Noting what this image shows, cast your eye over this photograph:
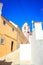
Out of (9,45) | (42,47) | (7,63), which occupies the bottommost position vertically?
(7,63)

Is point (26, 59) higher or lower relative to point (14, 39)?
lower

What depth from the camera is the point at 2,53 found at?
20625mm

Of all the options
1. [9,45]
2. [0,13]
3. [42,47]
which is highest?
[0,13]

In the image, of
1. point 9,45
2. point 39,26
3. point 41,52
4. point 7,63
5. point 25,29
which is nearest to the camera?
point 41,52

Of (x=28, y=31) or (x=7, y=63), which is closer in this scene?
(x=7, y=63)

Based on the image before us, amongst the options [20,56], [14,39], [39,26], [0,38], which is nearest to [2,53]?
[0,38]

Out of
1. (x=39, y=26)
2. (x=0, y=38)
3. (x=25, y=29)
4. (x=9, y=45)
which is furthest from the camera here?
Answer: (x=25, y=29)

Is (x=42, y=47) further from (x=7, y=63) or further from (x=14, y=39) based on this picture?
(x=14, y=39)

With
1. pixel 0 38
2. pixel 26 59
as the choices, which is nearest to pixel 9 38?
pixel 0 38

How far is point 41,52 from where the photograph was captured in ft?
35.6

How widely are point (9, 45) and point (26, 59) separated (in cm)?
620

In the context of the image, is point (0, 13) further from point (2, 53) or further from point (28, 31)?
point (28, 31)

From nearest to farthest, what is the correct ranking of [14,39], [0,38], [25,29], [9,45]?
1. [0,38]
2. [9,45]
3. [14,39]
4. [25,29]

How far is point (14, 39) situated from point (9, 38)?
2336 millimetres
